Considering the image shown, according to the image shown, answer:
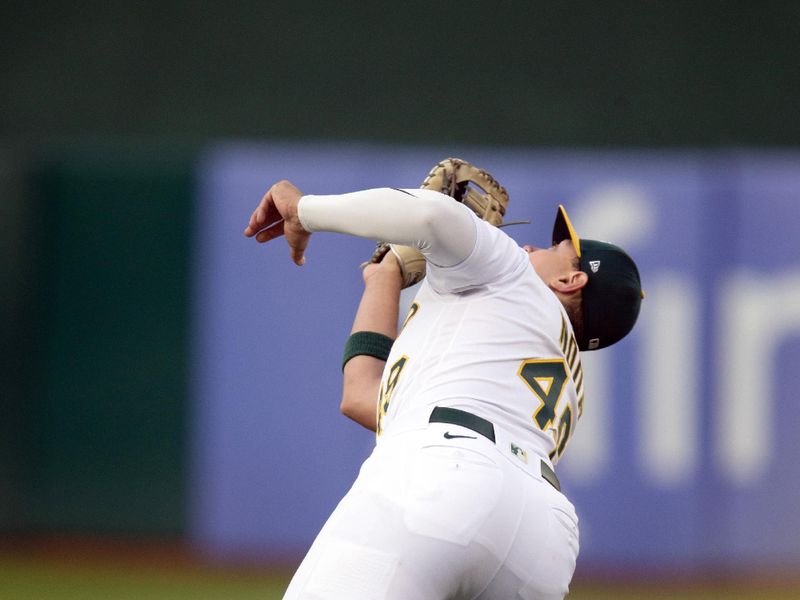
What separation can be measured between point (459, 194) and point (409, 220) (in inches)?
25.0

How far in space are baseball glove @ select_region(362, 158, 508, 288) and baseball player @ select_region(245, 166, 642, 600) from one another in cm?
22

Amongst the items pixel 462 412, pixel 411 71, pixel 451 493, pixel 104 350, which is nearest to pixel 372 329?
pixel 462 412

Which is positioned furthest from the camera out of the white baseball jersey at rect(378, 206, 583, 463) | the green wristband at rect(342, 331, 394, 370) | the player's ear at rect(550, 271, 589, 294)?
the green wristband at rect(342, 331, 394, 370)

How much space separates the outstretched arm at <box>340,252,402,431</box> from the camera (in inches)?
103

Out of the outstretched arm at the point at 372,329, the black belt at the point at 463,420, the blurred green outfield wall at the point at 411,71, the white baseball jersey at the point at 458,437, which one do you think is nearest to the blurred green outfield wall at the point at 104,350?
the blurred green outfield wall at the point at 411,71

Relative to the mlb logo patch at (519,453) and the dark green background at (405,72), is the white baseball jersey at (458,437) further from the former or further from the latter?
the dark green background at (405,72)

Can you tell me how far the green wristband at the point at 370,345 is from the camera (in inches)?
104

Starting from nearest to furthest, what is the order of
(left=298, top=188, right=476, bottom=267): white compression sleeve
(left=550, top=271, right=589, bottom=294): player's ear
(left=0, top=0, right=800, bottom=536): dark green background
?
(left=298, top=188, right=476, bottom=267): white compression sleeve → (left=550, top=271, right=589, bottom=294): player's ear → (left=0, top=0, right=800, bottom=536): dark green background

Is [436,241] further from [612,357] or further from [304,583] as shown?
[612,357]

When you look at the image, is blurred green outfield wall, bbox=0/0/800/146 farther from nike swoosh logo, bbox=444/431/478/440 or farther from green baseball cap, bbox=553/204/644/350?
nike swoosh logo, bbox=444/431/478/440

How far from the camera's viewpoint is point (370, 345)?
8.66ft

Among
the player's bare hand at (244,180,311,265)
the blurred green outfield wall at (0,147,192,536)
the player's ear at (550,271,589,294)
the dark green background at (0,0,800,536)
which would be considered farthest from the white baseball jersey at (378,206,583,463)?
the dark green background at (0,0,800,536)

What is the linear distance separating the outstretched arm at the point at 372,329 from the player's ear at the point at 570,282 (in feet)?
1.19

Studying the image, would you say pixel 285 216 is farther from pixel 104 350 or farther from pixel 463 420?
pixel 104 350
